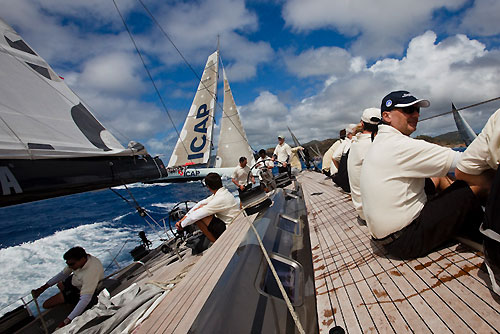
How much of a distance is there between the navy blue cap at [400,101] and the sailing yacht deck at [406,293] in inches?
38.3

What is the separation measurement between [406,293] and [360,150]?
59.6 inches

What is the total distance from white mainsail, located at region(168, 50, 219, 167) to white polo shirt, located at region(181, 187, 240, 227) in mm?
18994

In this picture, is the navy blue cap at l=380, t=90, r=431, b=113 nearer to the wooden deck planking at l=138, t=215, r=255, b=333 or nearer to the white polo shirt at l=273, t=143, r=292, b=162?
the wooden deck planking at l=138, t=215, r=255, b=333

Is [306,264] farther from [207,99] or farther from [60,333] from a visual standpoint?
[207,99]

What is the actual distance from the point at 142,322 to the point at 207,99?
2256 centimetres

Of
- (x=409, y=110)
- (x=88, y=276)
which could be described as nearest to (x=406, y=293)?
(x=409, y=110)

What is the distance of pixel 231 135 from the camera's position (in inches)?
877

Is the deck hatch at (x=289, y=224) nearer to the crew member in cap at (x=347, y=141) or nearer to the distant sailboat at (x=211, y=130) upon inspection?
the crew member in cap at (x=347, y=141)

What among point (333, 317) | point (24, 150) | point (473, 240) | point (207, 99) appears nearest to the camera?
point (333, 317)

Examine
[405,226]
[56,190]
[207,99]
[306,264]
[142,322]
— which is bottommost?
[306,264]

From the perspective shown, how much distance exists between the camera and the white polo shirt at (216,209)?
310 cm

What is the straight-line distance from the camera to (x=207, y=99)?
2256 cm

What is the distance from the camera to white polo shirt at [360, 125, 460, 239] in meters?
1.36

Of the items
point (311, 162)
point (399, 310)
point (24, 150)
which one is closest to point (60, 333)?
point (24, 150)
